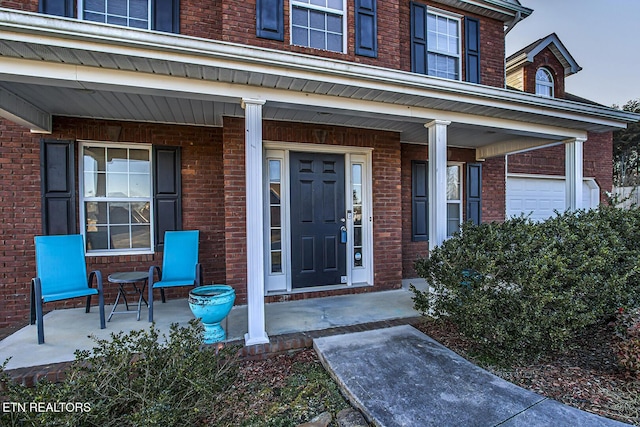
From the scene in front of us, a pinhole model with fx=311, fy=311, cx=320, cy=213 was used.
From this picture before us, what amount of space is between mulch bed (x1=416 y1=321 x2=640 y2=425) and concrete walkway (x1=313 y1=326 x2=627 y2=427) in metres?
0.20

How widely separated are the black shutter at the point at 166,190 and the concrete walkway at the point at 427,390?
2688 mm

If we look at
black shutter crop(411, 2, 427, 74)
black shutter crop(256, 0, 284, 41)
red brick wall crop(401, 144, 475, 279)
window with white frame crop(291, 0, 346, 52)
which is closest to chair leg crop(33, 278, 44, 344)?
black shutter crop(256, 0, 284, 41)

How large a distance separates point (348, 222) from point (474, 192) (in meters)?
2.93

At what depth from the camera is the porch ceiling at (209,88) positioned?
2.37 meters

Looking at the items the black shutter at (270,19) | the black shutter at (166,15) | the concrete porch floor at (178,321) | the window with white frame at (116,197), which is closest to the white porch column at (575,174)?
the concrete porch floor at (178,321)

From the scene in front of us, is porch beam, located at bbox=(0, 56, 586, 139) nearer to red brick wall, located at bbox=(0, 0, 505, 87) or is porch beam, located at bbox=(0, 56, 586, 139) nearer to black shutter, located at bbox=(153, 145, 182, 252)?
red brick wall, located at bbox=(0, 0, 505, 87)

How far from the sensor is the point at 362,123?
454 centimetres

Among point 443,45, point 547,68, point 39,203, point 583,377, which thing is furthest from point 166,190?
point 547,68

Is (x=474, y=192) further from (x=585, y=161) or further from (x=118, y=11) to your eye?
(x=118, y=11)

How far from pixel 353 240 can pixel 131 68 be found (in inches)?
136

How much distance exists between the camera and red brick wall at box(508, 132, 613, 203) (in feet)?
22.3

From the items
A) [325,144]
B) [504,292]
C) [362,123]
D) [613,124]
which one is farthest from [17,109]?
[613,124]

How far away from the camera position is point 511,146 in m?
5.42

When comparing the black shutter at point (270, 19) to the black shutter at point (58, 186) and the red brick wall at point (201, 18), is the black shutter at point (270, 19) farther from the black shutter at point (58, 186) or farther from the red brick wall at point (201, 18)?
the black shutter at point (58, 186)
